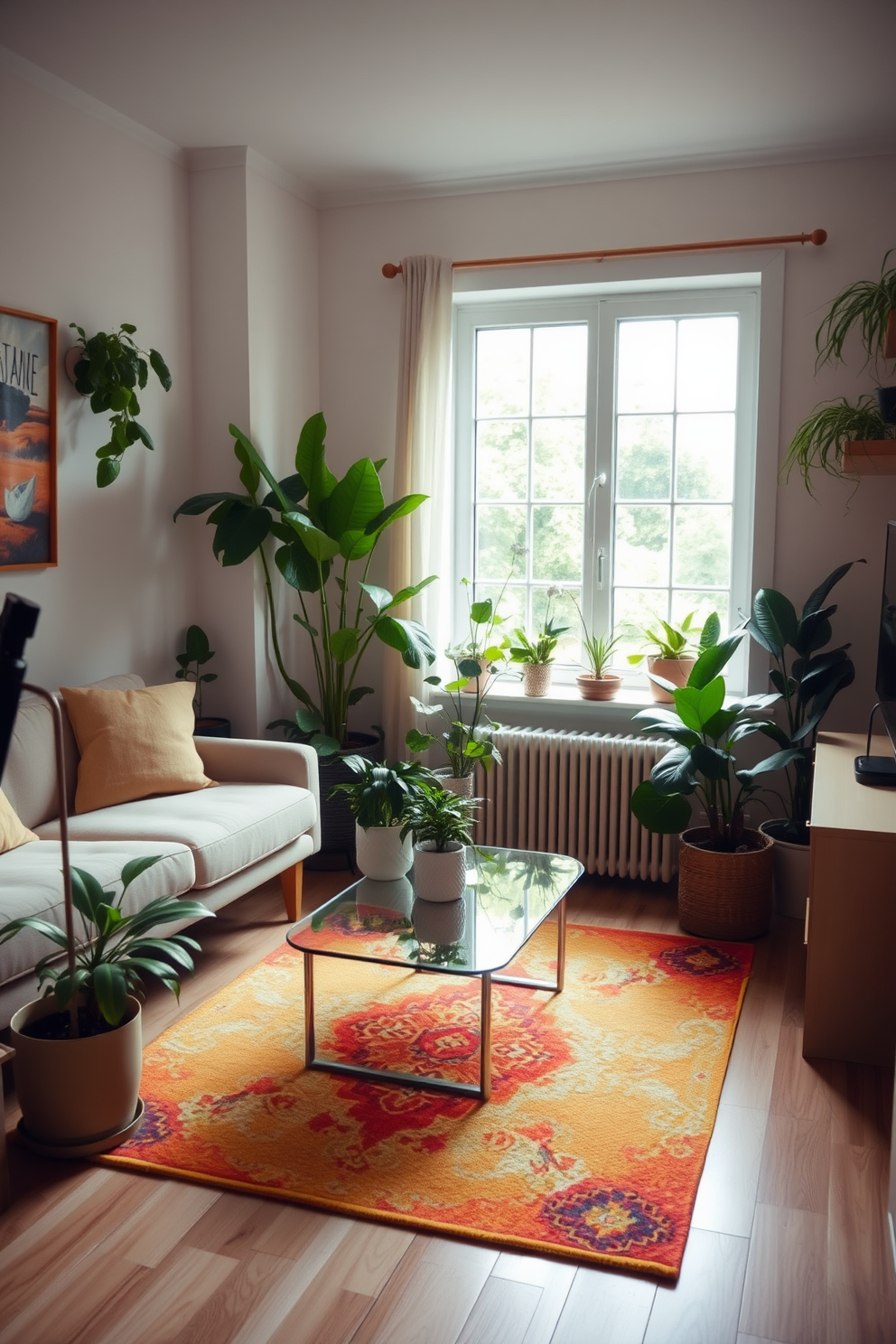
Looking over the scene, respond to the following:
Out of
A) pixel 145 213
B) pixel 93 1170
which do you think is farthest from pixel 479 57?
pixel 93 1170

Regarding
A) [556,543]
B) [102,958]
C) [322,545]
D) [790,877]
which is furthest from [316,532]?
[790,877]

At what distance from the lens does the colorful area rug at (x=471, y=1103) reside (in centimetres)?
216

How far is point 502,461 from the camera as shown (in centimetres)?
457

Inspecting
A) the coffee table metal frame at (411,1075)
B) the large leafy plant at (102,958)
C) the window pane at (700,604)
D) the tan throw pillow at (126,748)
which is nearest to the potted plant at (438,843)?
the coffee table metal frame at (411,1075)

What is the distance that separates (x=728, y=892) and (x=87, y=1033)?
2.11 metres

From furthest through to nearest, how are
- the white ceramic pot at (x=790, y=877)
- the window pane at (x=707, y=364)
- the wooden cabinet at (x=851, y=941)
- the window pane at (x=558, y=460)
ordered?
the window pane at (x=558, y=460) < the window pane at (x=707, y=364) < the white ceramic pot at (x=790, y=877) < the wooden cabinet at (x=851, y=941)

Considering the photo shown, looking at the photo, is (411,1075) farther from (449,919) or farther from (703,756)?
(703,756)

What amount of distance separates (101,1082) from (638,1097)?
4.01 ft

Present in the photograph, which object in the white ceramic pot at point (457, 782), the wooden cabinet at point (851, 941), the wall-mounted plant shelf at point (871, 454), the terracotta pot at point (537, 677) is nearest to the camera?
the wooden cabinet at point (851, 941)

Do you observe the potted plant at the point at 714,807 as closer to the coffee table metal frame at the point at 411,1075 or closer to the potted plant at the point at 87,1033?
the coffee table metal frame at the point at 411,1075

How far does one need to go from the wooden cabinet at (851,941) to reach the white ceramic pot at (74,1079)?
65.1 inches

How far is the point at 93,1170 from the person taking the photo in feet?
7.47

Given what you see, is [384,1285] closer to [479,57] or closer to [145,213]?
[479,57]

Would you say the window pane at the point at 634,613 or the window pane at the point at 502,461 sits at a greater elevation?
the window pane at the point at 502,461
